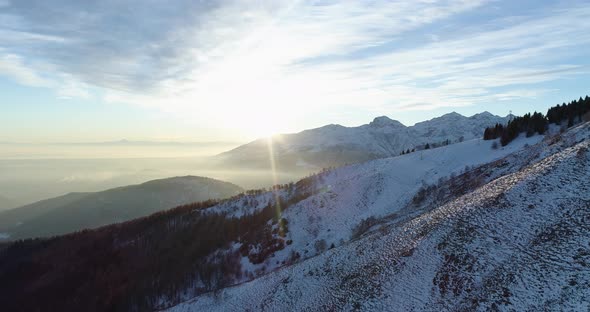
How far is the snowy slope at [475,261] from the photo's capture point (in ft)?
56.3

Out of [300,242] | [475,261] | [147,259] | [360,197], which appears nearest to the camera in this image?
[475,261]

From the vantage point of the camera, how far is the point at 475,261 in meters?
20.4

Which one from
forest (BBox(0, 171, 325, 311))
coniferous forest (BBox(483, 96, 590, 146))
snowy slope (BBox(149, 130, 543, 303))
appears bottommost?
forest (BBox(0, 171, 325, 311))

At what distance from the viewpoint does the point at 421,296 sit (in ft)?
67.9

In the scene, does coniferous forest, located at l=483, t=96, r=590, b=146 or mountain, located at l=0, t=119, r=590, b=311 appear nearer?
mountain, located at l=0, t=119, r=590, b=311

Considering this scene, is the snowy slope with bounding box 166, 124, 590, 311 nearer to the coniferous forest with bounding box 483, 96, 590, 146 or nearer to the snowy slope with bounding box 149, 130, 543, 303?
the snowy slope with bounding box 149, 130, 543, 303

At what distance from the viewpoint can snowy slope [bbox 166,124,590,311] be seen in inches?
675

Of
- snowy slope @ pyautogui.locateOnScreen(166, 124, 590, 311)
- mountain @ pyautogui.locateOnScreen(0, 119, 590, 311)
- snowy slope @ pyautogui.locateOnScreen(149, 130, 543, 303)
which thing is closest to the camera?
snowy slope @ pyautogui.locateOnScreen(166, 124, 590, 311)

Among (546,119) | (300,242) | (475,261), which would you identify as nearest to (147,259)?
(300,242)

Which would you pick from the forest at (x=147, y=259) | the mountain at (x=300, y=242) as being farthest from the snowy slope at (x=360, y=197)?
the forest at (x=147, y=259)

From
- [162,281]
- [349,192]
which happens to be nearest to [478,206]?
[349,192]

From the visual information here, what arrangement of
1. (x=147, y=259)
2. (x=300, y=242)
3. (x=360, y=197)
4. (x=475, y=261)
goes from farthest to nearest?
(x=147, y=259) < (x=360, y=197) < (x=300, y=242) < (x=475, y=261)


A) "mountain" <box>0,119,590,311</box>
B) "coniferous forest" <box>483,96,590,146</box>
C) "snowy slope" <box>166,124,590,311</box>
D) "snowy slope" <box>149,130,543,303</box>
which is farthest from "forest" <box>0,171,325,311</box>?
"coniferous forest" <box>483,96,590,146</box>

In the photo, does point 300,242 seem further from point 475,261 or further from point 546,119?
point 546,119
